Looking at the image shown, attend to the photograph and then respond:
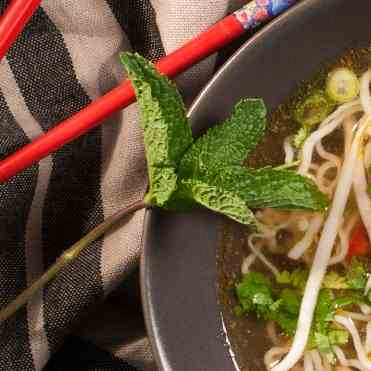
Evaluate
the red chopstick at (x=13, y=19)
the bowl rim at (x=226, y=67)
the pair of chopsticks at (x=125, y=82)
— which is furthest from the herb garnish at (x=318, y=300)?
the red chopstick at (x=13, y=19)

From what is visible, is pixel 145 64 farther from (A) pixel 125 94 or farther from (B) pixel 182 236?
(B) pixel 182 236

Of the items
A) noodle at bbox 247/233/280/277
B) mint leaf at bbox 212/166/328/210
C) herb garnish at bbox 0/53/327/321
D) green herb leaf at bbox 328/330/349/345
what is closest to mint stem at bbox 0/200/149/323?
herb garnish at bbox 0/53/327/321

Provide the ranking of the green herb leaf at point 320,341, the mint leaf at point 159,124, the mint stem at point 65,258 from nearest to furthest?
the mint leaf at point 159,124 < the mint stem at point 65,258 < the green herb leaf at point 320,341

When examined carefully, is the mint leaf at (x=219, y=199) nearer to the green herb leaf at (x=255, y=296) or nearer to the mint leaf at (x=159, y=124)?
the mint leaf at (x=159, y=124)

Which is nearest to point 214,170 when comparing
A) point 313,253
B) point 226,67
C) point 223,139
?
point 223,139

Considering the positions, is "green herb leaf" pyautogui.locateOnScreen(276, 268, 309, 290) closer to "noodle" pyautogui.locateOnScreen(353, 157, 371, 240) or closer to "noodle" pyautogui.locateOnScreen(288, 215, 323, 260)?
"noodle" pyautogui.locateOnScreen(288, 215, 323, 260)

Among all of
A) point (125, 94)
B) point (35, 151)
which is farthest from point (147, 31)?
point (35, 151)
